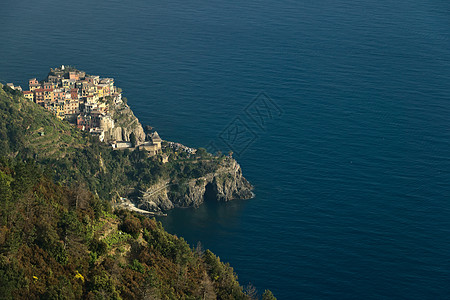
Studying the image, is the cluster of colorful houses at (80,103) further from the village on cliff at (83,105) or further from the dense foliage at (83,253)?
the dense foliage at (83,253)

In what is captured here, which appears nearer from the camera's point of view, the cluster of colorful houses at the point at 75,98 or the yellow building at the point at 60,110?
the cluster of colorful houses at the point at 75,98

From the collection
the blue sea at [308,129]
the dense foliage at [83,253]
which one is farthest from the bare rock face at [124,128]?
the dense foliage at [83,253]

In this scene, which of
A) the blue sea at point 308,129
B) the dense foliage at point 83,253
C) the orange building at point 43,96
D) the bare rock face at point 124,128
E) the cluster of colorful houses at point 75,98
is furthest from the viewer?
the bare rock face at point 124,128

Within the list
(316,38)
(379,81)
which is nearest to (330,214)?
(379,81)

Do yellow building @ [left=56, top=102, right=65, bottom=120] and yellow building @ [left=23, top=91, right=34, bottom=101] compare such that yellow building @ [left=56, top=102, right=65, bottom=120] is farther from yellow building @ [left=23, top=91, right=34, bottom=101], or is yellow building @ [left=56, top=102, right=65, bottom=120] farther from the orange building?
yellow building @ [left=23, top=91, right=34, bottom=101]

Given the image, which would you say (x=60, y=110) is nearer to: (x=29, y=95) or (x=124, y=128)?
(x=29, y=95)

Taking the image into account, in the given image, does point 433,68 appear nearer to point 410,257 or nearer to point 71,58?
point 410,257

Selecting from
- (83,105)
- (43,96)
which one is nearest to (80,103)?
(83,105)
